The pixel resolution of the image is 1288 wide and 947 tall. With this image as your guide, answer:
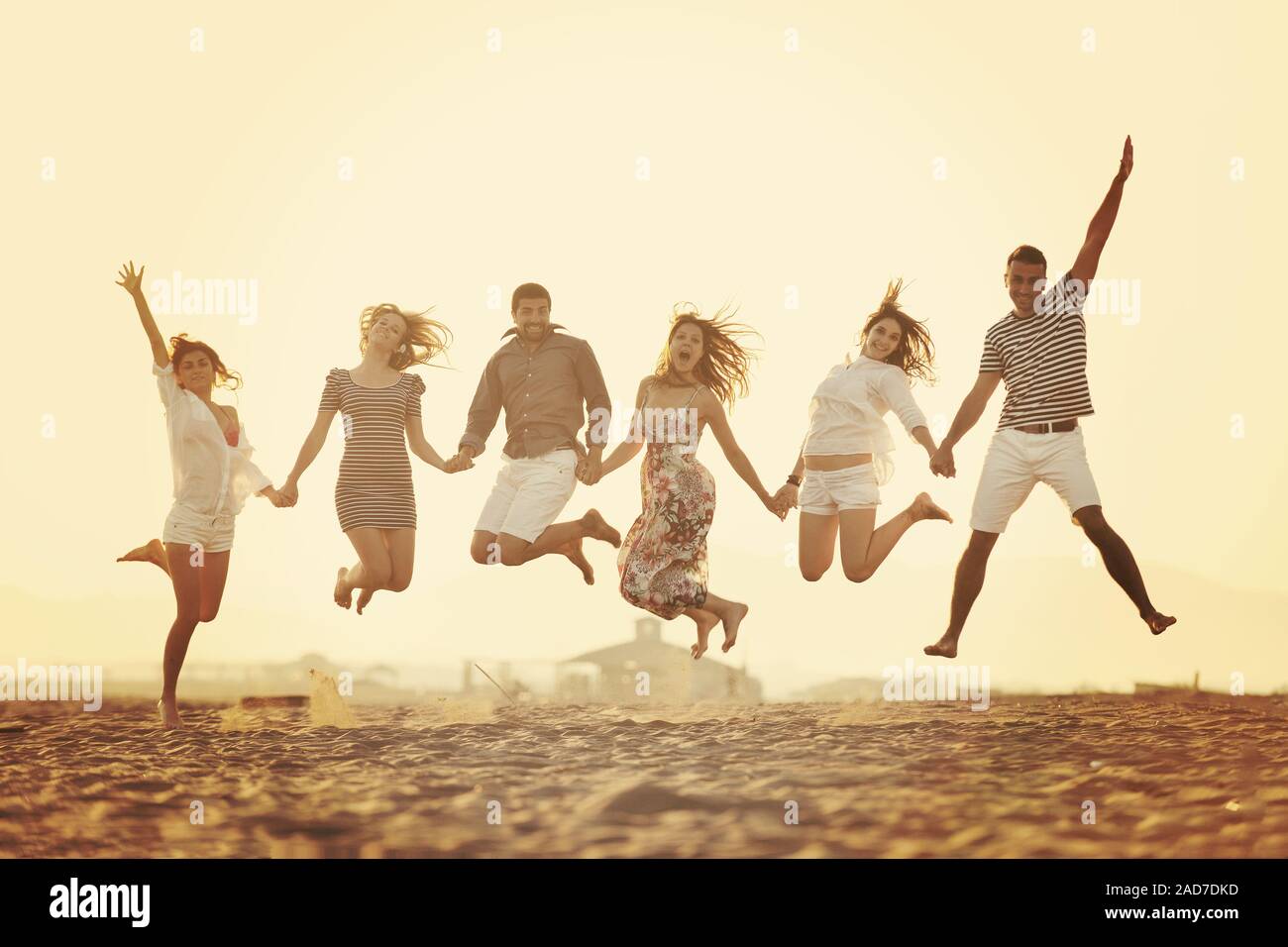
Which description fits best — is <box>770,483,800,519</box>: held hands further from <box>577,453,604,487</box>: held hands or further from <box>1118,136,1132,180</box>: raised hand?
<box>1118,136,1132,180</box>: raised hand

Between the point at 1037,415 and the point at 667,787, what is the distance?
406cm

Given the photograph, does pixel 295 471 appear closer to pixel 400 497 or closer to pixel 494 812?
pixel 400 497

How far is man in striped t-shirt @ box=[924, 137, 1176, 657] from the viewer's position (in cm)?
935

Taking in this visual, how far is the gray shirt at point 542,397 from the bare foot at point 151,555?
277 cm

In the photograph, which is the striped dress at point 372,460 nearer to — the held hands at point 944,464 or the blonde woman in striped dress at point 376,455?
the blonde woman in striped dress at point 376,455

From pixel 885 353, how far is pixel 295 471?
203 inches

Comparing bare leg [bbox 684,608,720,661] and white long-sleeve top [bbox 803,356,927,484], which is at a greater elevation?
white long-sleeve top [bbox 803,356,927,484]

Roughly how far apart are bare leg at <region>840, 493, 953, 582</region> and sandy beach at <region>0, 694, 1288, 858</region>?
1388 mm

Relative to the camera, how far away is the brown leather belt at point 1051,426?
30.9 ft

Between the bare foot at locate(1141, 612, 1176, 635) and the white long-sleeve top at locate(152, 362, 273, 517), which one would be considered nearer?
the bare foot at locate(1141, 612, 1176, 635)

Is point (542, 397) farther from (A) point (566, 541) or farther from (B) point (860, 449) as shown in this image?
(B) point (860, 449)

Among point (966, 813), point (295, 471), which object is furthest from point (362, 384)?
point (966, 813)

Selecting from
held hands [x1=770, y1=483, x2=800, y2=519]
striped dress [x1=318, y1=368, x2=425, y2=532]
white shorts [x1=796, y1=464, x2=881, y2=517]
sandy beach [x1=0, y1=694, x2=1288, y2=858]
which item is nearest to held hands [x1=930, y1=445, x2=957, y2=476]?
white shorts [x1=796, y1=464, x2=881, y2=517]

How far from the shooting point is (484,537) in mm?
10430
